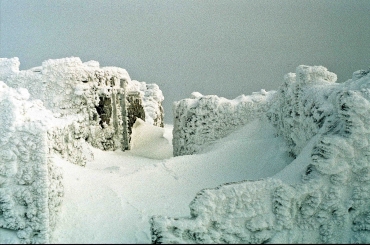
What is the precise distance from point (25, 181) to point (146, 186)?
1598 millimetres

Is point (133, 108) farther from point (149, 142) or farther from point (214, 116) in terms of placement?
point (214, 116)

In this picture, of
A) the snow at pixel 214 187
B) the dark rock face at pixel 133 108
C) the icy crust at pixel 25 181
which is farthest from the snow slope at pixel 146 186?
the dark rock face at pixel 133 108

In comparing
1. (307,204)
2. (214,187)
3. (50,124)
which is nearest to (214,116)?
(214,187)

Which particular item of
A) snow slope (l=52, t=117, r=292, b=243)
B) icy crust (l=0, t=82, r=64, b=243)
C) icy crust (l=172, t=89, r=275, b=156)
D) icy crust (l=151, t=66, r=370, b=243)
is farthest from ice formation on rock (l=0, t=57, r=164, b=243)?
icy crust (l=172, t=89, r=275, b=156)

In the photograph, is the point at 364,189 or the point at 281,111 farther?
the point at 281,111

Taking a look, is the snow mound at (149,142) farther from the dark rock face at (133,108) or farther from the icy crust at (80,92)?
the icy crust at (80,92)

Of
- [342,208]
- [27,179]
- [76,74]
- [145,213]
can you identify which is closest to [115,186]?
[145,213]

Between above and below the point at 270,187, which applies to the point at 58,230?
below

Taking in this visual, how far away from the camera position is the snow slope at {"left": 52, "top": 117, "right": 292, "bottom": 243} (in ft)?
12.7

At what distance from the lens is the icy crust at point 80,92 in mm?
8258

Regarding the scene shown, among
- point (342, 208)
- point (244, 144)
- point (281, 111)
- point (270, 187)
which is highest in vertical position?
point (281, 111)

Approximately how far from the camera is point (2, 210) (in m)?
3.84

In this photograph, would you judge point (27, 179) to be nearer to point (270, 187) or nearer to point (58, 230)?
point (58, 230)

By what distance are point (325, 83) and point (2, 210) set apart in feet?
14.3
